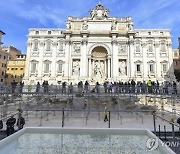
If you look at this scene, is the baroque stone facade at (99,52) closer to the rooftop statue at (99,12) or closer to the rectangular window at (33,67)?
the rectangular window at (33,67)

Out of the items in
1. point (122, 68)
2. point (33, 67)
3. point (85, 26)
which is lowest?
point (122, 68)

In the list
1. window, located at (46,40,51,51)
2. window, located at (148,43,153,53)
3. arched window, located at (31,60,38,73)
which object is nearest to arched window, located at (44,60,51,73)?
arched window, located at (31,60,38,73)

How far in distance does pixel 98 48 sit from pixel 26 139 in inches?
1163

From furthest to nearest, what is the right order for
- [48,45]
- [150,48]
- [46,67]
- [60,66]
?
[48,45] → [150,48] → [46,67] → [60,66]

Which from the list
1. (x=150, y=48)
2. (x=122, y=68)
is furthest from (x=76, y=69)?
(x=150, y=48)

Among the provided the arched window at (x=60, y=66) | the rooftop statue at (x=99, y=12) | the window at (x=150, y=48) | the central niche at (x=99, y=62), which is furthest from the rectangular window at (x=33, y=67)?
the window at (x=150, y=48)

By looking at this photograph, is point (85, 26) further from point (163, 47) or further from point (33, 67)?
point (163, 47)

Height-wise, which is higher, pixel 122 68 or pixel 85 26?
pixel 85 26

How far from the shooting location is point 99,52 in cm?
3566

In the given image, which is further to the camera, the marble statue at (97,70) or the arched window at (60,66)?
the marble statue at (97,70)

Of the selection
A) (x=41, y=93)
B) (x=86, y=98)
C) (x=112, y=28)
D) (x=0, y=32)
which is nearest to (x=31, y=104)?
(x=41, y=93)

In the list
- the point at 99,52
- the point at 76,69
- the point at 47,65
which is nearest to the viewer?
the point at 76,69

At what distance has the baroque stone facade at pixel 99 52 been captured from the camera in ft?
109

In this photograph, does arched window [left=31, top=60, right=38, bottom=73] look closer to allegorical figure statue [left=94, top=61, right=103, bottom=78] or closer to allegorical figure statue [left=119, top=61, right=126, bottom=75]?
allegorical figure statue [left=94, top=61, right=103, bottom=78]
